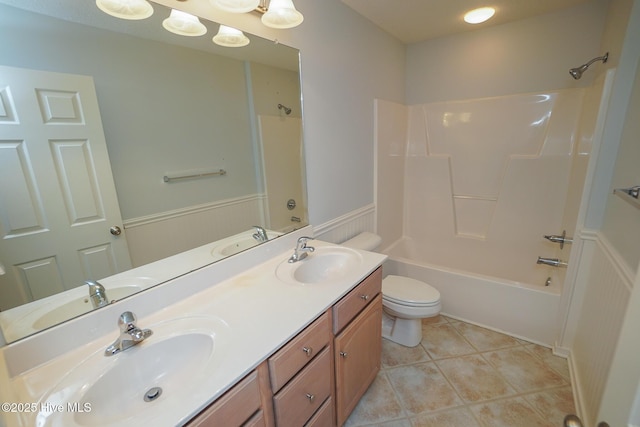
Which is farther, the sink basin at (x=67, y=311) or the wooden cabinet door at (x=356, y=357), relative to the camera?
the wooden cabinet door at (x=356, y=357)

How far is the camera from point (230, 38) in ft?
4.13

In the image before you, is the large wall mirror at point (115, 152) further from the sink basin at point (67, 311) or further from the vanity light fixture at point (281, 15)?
the vanity light fixture at point (281, 15)

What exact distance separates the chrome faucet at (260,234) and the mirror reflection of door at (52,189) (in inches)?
23.8

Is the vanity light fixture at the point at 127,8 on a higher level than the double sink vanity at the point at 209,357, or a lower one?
higher

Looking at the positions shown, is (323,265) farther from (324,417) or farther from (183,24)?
(183,24)

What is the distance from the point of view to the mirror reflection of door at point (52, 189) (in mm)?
770

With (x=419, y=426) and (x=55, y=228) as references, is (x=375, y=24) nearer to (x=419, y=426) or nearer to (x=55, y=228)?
(x=55, y=228)

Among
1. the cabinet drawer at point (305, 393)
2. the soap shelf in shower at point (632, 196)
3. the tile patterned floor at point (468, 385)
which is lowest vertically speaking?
the tile patterned floor at point (468, 385)

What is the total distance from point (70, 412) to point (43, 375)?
0.65 ft

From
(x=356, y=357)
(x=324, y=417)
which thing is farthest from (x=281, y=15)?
(x=324, y=417)

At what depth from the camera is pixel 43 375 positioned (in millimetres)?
754

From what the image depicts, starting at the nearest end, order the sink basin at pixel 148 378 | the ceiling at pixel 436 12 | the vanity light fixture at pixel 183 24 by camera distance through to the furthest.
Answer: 1. the sink basin at pixel 148 378
2. the vanity light fixture at pixel 183 24
3. the ceiling at pixel 436 12

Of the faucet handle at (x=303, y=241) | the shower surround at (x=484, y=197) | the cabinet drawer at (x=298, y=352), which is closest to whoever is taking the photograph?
the cabinet drawer at (x=298, y=352)

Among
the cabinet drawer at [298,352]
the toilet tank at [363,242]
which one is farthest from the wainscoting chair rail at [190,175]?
the toilet tank at [363,242]
